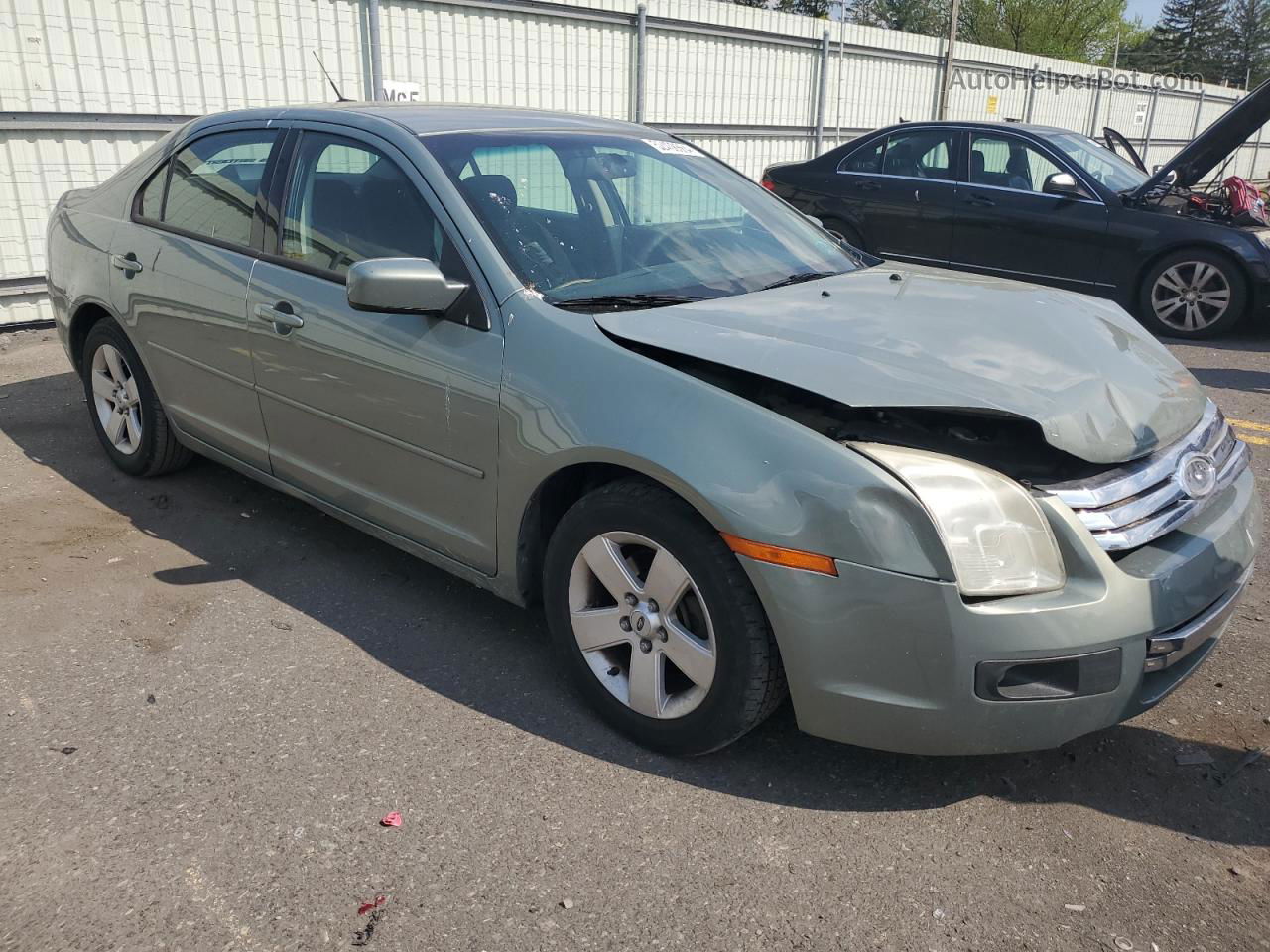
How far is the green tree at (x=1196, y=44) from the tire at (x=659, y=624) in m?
77.8

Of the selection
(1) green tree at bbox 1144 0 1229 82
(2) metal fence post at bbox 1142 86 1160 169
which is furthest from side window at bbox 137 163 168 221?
(1) green tree at bbox 1144 0 1229 82

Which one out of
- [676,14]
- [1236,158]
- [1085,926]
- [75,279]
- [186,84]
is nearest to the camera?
[1085,926]

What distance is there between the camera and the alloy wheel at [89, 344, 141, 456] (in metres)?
4.73

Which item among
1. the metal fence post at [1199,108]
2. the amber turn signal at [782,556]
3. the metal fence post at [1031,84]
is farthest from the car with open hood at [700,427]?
the metal fence post at [1199,108]

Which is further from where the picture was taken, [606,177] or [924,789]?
[606,177]

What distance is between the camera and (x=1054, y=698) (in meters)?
2.42

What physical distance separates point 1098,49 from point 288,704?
5671cm

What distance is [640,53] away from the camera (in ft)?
38.1

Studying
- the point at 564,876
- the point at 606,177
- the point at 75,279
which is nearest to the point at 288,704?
the point at 564,876

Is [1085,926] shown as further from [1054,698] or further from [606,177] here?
[606,177]

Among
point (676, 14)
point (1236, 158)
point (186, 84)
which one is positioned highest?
point (676, 14)

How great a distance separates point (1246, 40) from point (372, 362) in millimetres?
81681

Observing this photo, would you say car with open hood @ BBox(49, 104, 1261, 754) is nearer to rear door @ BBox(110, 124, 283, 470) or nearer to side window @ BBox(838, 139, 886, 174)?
rear door @ BBox(110, 124, 283, 470)

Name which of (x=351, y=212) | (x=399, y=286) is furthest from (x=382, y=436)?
(x=351, y=212)
